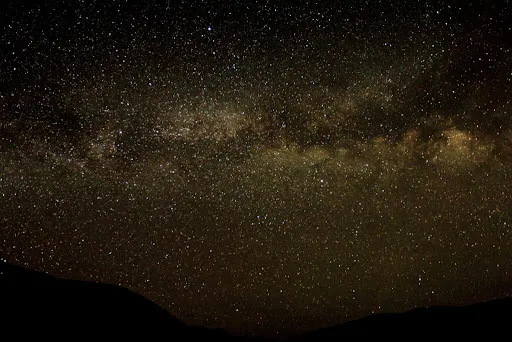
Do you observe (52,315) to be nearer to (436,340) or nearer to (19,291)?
(19,291)

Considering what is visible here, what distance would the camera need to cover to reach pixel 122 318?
650 inches

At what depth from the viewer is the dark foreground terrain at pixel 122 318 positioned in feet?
40.5

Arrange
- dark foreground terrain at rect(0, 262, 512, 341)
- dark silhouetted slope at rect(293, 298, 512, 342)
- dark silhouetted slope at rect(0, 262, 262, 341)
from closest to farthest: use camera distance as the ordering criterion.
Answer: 1. dark silhouetted slope at rect(0, 262, 262, 341)
2. dark foreground terrain at rect(0, 262, 512, 341)
3. dark silhouetted slope at rect(293, 298, 512, 342)

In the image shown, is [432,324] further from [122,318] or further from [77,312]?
[77,312]

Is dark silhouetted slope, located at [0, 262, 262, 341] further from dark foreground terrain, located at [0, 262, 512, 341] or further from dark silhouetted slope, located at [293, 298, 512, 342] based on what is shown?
dark silhouetted slope, located at [293, 298, 512, 342]

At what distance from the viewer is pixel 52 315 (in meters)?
12.9

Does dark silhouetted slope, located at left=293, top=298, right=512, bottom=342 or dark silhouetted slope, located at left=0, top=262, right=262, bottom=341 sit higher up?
dark silhouetted slope, located at left=0, top=262, right=262, bottom=341

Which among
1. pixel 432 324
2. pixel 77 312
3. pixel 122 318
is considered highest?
pixel 77 312

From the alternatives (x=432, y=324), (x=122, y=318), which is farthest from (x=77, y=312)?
(x=432, y=324)

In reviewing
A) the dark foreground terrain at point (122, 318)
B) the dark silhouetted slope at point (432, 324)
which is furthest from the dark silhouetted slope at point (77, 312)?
the dark silhouetted slope at point (432, 324)

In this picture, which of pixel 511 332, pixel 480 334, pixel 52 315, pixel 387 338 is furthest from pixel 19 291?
pixel 511 332

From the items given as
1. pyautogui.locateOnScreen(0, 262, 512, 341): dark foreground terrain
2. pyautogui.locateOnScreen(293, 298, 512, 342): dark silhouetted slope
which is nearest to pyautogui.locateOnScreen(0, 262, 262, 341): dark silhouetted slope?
pyautogui.locateOnScreen(0, 262, 512, 341): dark foreground terrain

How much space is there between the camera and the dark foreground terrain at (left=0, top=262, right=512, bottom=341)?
12.3 meters

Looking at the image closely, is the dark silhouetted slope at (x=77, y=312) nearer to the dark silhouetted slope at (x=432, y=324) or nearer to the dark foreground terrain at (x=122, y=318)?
the dark foreground terrain at (x=122, y=318)
